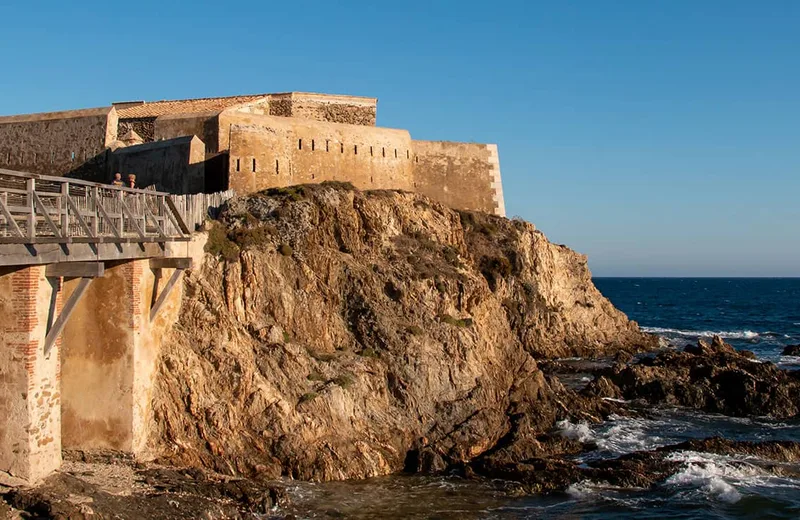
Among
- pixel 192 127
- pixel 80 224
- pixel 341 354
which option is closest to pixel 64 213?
pixel 80 224

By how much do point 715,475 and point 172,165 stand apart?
71.5ft

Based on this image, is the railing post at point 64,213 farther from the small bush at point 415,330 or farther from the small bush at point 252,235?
the small bush at point 415,330

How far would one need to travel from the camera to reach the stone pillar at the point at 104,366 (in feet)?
62.5

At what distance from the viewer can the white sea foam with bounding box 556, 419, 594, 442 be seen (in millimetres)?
25875

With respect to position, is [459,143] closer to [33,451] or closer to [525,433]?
[525,433]

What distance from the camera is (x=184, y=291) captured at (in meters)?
22.6

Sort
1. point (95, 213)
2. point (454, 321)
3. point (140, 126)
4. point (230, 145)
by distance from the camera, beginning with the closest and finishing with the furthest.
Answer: point (95, 213), point (454, 321), point (230, 145), point (140, 126)

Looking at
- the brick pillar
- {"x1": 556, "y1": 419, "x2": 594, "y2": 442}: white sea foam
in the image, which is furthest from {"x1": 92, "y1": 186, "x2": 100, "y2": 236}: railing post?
{"x1": 556, "y1": 419, "x2": 594, "y2": 442}: white sea foam

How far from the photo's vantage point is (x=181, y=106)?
35.3m

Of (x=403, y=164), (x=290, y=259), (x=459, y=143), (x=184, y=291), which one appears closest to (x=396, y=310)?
(x=290, y=259)

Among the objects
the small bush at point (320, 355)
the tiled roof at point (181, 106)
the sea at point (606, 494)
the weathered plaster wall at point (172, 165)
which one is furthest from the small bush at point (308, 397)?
the tiled roof at point (181, 106)

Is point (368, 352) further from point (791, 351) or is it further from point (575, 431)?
point (791, 351)

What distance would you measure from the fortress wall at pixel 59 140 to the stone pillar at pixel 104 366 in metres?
15.2

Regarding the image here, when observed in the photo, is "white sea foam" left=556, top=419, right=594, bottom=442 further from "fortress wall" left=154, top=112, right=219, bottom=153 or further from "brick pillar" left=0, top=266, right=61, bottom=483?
"fortress wall" left=154, top=112, right=219, bottom=153
